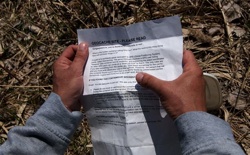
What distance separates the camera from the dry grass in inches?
67.5

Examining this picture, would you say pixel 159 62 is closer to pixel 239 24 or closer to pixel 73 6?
pixel 239 24

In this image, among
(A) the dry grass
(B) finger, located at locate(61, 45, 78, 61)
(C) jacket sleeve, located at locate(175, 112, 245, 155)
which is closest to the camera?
(C) jacket sleeve, located at locate(175, 112, 245, 155)

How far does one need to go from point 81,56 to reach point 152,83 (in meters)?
0.26

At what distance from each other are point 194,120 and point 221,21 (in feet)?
2.66

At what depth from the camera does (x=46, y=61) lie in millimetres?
1906

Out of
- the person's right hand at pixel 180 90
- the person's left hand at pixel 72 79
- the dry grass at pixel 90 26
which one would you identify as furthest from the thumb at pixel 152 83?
the dry grass at pixel 90 26

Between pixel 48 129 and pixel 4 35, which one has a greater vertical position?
pixel 4 35

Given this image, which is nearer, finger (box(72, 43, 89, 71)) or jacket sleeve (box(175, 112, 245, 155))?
jacket sleeve (box(175, 112, 245, 155))

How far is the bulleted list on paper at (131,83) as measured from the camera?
4.10ft

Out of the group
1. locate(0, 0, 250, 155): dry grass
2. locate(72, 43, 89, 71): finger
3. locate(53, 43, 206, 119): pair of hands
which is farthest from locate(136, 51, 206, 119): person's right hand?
locate(0, 0, 250, 155): dry grass

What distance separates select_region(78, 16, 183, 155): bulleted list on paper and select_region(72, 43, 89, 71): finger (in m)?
0.02

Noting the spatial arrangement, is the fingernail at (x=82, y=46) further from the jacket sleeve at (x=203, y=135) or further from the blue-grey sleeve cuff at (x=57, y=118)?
the jacket sleeve at (x=203, y=135)

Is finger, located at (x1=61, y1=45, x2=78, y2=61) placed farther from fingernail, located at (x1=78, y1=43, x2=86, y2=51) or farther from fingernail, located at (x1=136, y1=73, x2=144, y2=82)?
fingernail, located at (x1=136, y1=73, x2=144, y2=82)

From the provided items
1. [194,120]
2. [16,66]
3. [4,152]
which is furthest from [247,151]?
[16,66]
